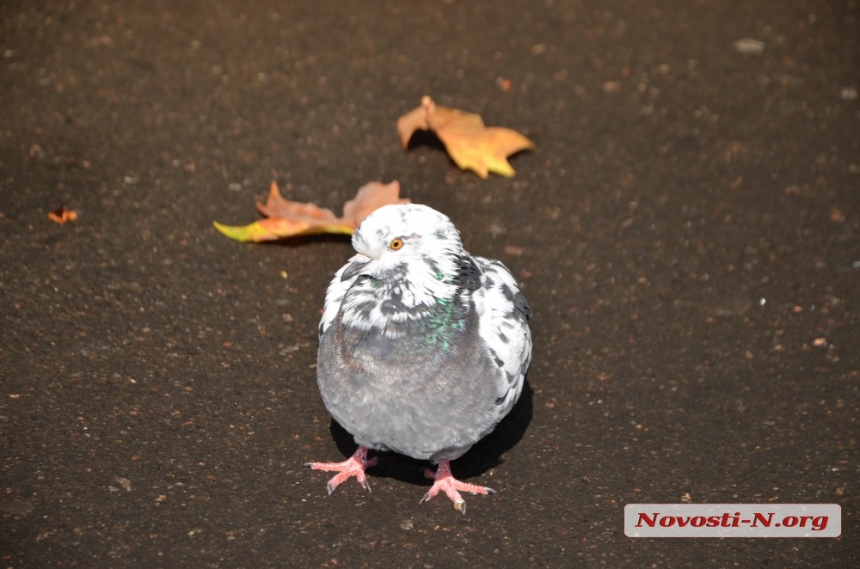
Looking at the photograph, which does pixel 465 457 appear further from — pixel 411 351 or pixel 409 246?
pixel 409 246

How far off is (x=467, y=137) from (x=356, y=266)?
2.11m

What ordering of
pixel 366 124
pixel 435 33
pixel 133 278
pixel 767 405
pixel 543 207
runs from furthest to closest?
pixel 435 33 → pixel 366 124 → pixel 543 207 → pixel 133 278 → pixel 767 405

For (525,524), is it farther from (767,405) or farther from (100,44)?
(100,44)

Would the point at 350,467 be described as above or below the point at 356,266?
below

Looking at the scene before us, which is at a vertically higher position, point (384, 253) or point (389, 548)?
point (384, 253)

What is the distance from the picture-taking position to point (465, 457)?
4.20 m

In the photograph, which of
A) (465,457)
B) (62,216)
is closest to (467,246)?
(465,457)

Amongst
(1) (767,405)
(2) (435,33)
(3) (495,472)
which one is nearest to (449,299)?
(3) (495,472)

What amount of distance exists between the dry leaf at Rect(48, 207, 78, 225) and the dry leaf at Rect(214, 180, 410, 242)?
2.50ft

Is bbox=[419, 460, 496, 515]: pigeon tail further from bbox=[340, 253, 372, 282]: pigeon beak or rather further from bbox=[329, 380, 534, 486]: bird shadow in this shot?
bbox=[340, 253, 372, 282]: pigeon beak

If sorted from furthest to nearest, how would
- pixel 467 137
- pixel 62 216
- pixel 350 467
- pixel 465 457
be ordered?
1. pixel 467 137
2. pixel 62 216
3. pixel 465 457
4. pixel 350 467

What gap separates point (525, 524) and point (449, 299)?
3.19 ft

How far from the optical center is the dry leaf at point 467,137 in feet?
18.6

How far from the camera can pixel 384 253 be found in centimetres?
367
